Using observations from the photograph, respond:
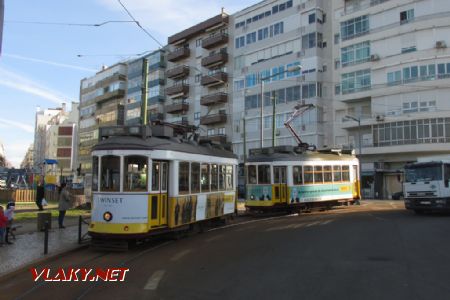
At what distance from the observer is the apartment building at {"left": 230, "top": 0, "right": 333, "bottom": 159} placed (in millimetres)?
51875

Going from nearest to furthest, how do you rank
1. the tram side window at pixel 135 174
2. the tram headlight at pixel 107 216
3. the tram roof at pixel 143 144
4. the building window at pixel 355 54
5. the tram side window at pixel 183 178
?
the tram headlight at pixel 107 216, the tram side window at pixel 135 174, the tram roof at pixel 143 144, the tram side window at pixel 183 178, the building window at pixel 355 54

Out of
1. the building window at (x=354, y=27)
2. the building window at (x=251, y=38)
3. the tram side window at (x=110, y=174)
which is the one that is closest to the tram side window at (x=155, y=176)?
the tram side window at (x=110, y=174)

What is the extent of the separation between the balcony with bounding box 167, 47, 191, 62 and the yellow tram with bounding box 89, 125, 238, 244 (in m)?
58.7

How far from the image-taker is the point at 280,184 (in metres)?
22.9

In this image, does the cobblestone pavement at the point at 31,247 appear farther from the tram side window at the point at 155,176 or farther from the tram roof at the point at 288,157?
the tram roof at the point at 288,157

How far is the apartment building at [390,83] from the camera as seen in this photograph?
43812 mm

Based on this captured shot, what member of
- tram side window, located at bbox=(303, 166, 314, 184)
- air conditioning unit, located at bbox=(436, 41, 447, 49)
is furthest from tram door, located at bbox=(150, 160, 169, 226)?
air conditioning unit, located at bbox=(436, 41, 447, 49)

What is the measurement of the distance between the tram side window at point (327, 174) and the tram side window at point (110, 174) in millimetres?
15211

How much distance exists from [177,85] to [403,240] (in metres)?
60.8

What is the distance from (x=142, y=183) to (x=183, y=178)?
70.2 inches

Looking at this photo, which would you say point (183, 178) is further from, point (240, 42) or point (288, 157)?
point (240, 42)

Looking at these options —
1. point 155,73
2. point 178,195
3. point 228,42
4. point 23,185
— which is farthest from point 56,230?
point 155,73

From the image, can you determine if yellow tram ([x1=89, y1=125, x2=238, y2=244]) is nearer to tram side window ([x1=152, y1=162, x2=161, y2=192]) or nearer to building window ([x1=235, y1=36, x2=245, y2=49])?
tram side window ([x1=152, y1=162, x2=161, y2=192])

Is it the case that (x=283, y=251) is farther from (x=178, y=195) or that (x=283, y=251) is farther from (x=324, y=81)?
(x=324, y=81)
